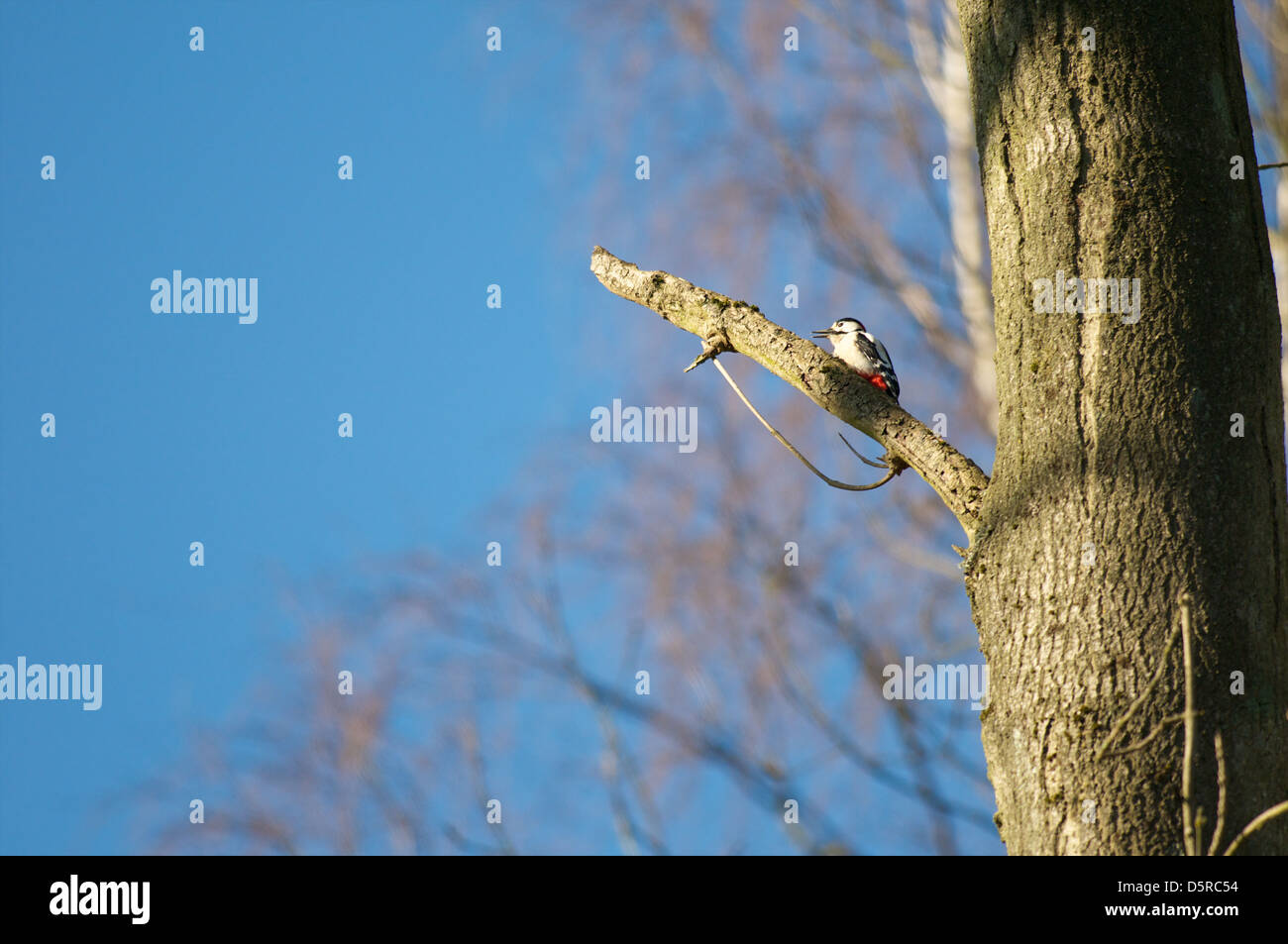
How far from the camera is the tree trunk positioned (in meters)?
1.80

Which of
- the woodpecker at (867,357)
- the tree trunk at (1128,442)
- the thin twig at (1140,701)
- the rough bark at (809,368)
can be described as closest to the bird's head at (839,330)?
the woodpecker at (867,357)

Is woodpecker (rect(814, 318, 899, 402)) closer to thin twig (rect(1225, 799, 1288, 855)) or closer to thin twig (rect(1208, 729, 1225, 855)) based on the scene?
thin twig (rect(1208, 729, 1225, 855))

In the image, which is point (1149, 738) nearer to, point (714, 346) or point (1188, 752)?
point (1188, 752)

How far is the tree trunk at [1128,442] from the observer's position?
1.80m

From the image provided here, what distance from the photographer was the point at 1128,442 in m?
1.90

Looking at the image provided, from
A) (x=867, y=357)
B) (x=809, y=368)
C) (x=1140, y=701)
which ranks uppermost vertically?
(x=867, y=357)

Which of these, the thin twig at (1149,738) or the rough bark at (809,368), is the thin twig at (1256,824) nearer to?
the thin twig at (1149,738)

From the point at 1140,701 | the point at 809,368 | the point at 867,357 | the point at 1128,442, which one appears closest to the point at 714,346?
the point at 809,368

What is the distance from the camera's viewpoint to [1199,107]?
2.03 meters
